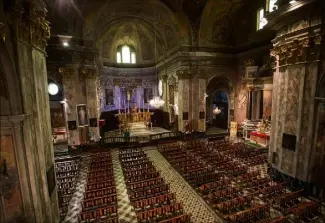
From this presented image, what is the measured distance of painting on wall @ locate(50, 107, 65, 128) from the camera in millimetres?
14980

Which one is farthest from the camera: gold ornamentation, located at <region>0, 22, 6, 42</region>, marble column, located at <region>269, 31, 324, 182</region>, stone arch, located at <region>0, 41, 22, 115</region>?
marble column, located at <region>269, 31, 324, 182</region>

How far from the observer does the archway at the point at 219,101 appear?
18609 mm

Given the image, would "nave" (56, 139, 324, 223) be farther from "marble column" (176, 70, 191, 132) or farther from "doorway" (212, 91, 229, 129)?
"doorway" (212, 91, 229, 129)

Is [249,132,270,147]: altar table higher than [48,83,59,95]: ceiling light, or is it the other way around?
[48,83,59,95]: ceiling light

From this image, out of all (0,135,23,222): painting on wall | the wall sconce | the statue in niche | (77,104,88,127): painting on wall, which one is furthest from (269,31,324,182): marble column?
the wall sconce

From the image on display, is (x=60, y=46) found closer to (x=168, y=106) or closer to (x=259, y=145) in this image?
(x=168, y=106)

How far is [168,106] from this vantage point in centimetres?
2070

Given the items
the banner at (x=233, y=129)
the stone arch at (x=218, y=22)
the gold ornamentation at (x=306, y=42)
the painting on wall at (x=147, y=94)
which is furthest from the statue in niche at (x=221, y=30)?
the painting on wall at (x=147, y=94)

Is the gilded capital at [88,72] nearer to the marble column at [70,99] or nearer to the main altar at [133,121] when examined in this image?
the marble column at [70,99]

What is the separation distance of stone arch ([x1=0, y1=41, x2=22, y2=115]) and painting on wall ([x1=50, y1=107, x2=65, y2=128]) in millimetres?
11791

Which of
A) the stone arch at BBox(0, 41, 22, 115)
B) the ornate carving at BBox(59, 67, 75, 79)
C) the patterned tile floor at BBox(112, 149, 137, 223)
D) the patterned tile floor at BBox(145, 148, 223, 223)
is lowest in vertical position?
the patterned tile floor at BBox(112, 149, 137, 223)

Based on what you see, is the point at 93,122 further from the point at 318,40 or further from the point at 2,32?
the point at 318,40

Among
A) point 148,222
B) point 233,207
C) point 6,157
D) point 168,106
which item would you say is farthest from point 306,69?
point 168,106

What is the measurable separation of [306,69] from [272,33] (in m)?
7.82
